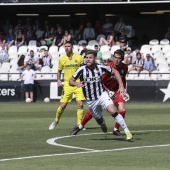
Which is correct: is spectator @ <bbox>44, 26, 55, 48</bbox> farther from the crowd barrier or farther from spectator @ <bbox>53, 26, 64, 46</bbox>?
the crowd barrier

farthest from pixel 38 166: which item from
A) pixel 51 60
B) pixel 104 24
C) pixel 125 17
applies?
pixel 125 17

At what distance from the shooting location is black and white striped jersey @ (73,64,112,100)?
14.8 metres

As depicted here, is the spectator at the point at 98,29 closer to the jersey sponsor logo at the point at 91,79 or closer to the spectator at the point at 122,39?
the spectator at the point at 122,39

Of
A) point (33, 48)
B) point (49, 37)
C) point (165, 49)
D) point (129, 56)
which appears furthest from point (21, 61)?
point (165, 49)

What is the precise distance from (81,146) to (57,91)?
18401mm

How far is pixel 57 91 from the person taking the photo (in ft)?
105

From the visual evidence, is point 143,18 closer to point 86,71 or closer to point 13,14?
point 13,14

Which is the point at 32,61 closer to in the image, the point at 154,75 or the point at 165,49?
the point at 154,75

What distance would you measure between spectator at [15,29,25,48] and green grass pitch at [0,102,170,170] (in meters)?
13.8

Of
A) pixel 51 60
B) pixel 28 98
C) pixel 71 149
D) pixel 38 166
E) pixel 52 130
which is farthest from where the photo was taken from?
pixel 51 60

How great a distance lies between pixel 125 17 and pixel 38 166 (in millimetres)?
30477

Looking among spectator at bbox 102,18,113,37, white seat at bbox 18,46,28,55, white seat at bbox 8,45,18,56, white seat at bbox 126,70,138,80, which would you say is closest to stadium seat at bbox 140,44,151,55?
spectator at bbox 102,18,113,37

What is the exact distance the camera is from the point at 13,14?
41.0 meters

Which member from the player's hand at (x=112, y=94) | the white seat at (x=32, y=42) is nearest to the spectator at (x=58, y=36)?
the white seat at (x=32, y=42)
